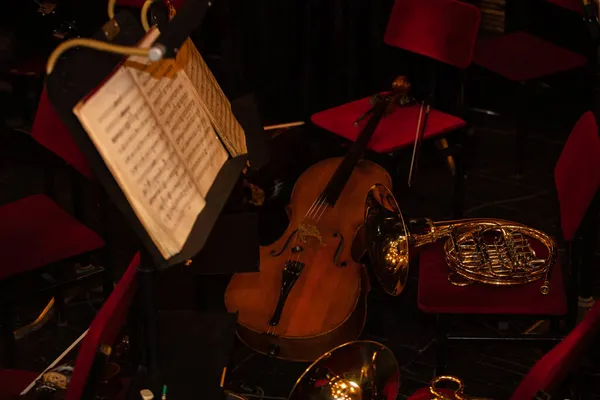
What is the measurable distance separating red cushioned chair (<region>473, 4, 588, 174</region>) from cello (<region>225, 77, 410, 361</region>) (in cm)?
123

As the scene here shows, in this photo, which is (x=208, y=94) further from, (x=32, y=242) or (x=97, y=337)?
(x=32, y=242)

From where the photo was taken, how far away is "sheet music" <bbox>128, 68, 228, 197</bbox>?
188 cm

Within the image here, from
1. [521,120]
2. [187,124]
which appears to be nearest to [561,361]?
[187,124]

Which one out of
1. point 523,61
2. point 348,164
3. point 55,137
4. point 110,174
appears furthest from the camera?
point 523,61

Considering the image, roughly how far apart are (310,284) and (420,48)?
1334 millimetres

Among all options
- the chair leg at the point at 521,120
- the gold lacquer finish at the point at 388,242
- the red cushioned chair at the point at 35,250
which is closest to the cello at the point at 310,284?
the gold lacquer finish at the point at 388,242

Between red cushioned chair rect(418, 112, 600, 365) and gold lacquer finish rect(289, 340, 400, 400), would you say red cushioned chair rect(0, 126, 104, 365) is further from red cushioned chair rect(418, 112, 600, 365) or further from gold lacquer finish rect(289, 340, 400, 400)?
red cushioned chair rect(418, 112, 600, 365)

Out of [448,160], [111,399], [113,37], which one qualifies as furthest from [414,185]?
[113,37]

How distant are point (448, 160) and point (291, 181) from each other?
89 cm

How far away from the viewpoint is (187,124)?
201 centimetres

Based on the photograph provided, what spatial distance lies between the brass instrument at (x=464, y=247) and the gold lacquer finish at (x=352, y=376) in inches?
12.7

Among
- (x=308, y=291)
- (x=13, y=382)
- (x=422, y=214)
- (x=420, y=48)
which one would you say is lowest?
(x=422, y=214)

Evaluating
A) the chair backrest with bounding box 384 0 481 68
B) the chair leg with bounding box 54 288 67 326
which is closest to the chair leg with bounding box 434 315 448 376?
the chair backrest with bounding box 384 0 481 68

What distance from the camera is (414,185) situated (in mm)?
4414
